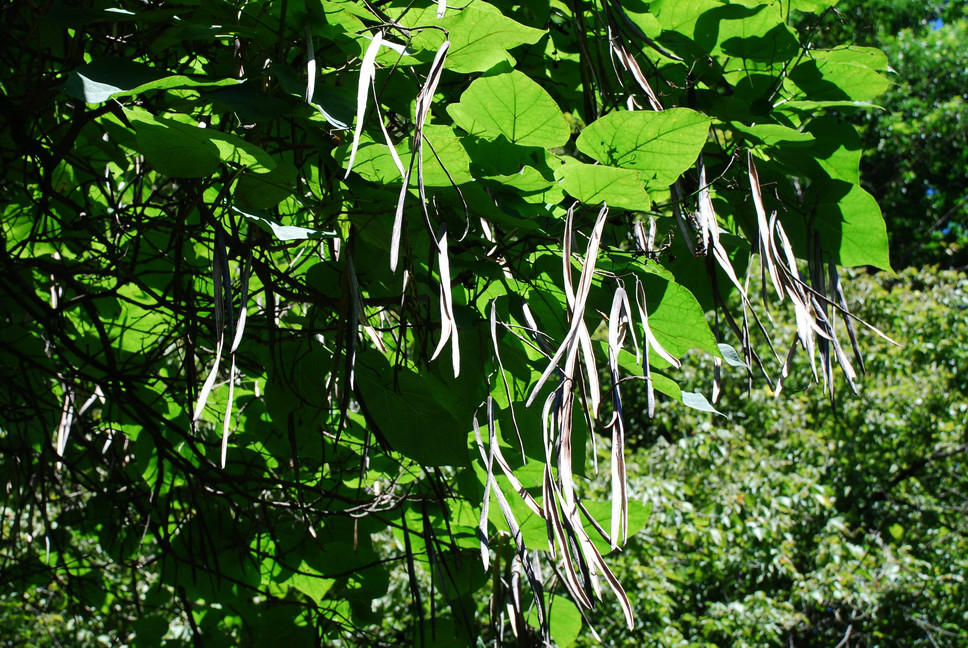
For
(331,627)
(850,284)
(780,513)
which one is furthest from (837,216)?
(850,284)

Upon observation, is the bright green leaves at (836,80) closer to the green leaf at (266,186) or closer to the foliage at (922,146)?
the green leaf at (266,186)

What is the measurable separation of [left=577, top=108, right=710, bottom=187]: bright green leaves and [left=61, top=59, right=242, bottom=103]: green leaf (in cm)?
32

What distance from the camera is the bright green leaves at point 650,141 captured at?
2.23 ft

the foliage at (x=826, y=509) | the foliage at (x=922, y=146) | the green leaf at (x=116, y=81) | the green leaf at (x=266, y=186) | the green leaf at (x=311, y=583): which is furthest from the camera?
the foliage at (x=922, y=146)

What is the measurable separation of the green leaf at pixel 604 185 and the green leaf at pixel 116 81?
0.30 m

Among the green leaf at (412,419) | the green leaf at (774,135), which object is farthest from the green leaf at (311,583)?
the green leaf at (774,135)

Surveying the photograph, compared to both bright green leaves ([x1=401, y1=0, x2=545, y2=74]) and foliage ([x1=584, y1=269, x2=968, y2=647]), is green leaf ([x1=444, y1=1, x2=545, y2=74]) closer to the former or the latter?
bright green leaves ([x1=401, y1=0, x2=545, y2=74])

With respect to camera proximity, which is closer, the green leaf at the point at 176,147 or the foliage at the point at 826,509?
the green leaf at the point at 176,147

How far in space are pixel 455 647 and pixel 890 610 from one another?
3.52m

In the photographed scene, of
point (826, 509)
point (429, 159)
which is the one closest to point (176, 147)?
point (429, 159)

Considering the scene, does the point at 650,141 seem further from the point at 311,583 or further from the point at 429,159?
the point at 311,583

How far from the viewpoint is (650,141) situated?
0.70m

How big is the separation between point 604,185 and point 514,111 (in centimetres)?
10

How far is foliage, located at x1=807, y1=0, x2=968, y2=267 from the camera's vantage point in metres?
8.23
